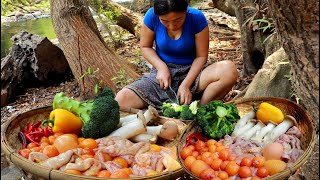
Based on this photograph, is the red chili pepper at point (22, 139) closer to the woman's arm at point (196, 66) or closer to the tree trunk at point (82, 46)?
the woman's arm at point (196, 66)

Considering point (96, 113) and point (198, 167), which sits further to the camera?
point (96, 113)

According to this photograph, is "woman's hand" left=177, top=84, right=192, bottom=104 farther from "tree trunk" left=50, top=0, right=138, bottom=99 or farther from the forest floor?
"tree trunk" left=50, top=0, right=138, bottom=99

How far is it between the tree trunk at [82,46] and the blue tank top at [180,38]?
4.31ft

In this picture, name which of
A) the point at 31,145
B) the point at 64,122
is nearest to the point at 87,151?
the point at 64,122

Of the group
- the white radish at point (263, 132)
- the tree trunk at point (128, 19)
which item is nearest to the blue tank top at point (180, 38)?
the white radish at point (263, 132)

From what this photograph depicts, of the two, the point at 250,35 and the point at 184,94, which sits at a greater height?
the point at 250,35

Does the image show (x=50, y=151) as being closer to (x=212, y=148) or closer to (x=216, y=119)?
→ (x=212, y=148)

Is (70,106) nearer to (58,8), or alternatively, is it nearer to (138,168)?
(138,168)

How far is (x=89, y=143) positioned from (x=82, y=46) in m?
2.54

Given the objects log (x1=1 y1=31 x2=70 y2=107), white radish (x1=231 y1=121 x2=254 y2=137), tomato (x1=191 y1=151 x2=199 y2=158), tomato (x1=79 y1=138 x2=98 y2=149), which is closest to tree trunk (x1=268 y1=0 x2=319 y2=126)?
tomato (x1=191 y1=151 x2=199 y2=158)

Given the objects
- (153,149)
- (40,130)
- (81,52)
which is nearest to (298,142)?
(153,149)

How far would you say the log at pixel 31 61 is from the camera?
19.4ft

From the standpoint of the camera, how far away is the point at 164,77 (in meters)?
3.41

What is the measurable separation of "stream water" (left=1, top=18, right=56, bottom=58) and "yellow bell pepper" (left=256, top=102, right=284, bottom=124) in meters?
7.94
